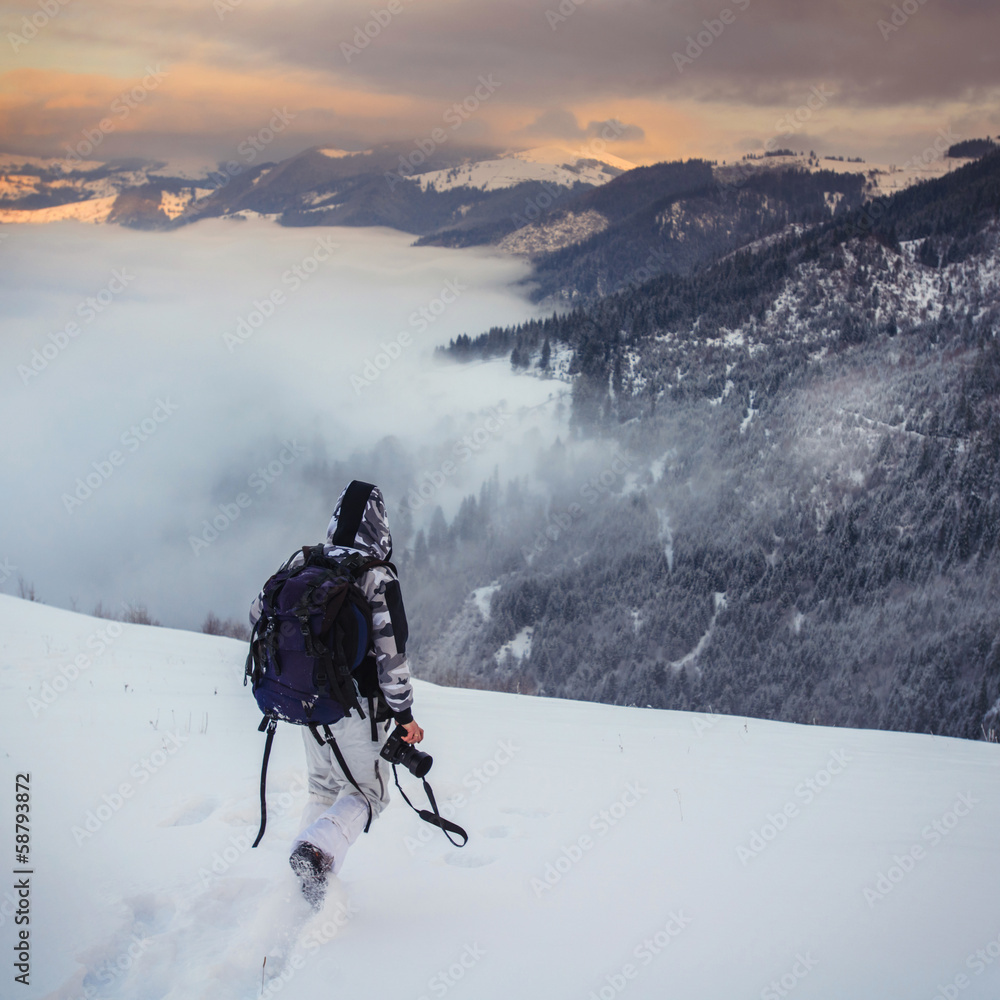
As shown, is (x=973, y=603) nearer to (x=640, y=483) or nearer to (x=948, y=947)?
(x=640, y=483)

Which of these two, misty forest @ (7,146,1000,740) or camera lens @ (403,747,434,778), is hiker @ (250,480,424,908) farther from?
misty forest @ (7,146,1000,740)

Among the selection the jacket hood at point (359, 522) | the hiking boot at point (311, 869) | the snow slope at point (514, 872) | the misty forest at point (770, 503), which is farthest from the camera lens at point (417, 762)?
the misty forest at point (770, 503)

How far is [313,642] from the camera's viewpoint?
3664mm

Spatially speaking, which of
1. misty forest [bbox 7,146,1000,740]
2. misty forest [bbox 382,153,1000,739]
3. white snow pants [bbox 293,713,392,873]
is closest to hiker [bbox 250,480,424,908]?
white snow pants [bbox 293,713,392,873]

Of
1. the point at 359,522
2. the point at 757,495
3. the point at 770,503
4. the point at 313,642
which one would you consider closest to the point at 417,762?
the point at 313,642

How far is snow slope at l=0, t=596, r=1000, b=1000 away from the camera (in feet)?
12.2

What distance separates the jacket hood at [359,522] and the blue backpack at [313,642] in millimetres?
334

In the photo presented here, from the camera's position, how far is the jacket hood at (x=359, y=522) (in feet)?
14.0

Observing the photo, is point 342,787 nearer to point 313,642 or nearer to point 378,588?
point 313,642

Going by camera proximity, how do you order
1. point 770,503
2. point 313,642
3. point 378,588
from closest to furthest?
1. point 313,642
2. point 378,588
3. point 770,503

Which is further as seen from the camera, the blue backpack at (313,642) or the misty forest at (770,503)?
the misty forest at (770,503)

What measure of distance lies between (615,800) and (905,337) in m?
154

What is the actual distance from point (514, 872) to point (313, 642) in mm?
2333

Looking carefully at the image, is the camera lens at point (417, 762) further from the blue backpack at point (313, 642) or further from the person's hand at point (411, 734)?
the blue backpack at point (313, 642)
